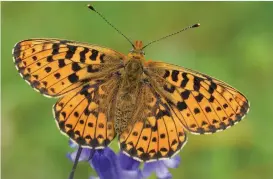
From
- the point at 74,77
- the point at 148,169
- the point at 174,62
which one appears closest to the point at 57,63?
the point at 74,77

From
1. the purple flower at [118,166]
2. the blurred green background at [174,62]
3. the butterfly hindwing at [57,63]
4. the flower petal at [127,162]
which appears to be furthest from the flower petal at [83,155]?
the blurred green background at [174,62]

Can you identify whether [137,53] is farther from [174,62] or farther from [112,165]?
[174,62]

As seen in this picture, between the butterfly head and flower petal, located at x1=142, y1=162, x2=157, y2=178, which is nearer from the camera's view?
flower petal, located at x1=142, y1=162, x2=157, y2=178

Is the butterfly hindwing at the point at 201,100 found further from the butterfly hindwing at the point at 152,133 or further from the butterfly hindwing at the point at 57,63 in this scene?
the butterfly hindwing at the point at 57,63

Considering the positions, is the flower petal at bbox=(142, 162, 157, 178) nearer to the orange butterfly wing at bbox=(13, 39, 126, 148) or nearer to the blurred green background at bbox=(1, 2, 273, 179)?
the orange butterfly wing at bbox=(13, 39, 126, 148)

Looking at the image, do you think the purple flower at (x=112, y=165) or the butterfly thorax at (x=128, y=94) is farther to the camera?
the butterfly thorax at (x=128, y=94)

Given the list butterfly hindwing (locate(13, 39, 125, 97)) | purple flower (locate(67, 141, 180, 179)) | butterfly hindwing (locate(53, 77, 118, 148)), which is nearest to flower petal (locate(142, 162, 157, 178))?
purple flower (locate(67, 141, 180, 179))
